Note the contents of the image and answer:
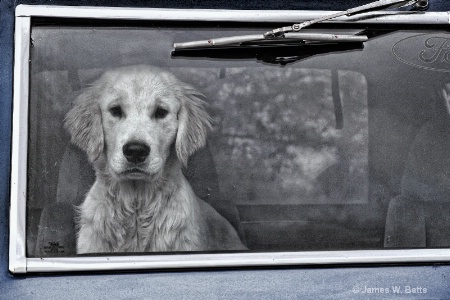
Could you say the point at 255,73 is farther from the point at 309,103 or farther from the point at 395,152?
the point at 395,152

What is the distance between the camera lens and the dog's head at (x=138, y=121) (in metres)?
2.73

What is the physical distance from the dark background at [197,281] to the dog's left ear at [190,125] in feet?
1.34

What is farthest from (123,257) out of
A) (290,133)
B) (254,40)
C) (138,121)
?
(254,40)

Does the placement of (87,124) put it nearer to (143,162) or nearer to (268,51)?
(143,162)

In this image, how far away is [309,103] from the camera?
2859 millimetres

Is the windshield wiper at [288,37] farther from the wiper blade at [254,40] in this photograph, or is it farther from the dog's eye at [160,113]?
the dog's eye at [160,113]

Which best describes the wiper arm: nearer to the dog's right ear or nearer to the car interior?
the car interior

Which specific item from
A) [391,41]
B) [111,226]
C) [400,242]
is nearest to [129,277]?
[111,226]

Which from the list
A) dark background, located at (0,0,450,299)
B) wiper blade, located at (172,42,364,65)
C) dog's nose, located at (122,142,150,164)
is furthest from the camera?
wiper blade, located at (172,42,364,65)

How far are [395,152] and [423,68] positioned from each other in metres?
0.31

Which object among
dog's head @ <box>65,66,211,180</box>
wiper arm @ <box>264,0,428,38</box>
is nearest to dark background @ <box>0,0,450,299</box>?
dog's head @ <box>65,66,211,180</box>

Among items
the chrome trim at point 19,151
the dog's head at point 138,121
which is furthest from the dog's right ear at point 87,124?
the chrome trim at point 19,151

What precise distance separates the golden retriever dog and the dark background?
14 centimetres

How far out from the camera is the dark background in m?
2.56
